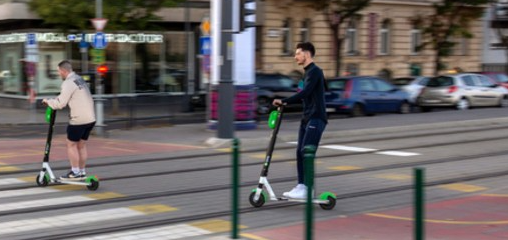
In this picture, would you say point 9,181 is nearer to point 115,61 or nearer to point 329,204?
point 329,204

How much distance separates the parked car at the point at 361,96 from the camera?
22.7 meters

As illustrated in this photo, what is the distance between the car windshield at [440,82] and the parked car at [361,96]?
8.69 ft

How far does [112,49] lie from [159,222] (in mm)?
24951

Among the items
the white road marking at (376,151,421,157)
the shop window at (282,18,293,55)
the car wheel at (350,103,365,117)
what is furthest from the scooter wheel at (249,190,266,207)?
the shop window at (282,18,293,55)

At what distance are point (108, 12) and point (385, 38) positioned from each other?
69.4ft

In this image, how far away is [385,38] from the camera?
41031mm

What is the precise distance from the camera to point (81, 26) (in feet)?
82.5

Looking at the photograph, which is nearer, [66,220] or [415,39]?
[66,220]

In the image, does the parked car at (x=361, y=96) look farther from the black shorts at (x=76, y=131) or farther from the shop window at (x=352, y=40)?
the shop window at (x=352, y=40)

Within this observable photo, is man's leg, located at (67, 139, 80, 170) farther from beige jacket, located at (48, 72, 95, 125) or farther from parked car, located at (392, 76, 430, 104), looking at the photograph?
parked car, located at (392, 76, 430, 104)

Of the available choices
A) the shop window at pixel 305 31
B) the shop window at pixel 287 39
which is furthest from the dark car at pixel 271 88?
the shop window at pixel 305 31

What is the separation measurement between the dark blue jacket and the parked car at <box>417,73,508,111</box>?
1846 cm

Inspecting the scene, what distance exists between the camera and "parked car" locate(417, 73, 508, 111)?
25.7m

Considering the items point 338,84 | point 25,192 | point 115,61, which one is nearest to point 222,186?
point 25,192
